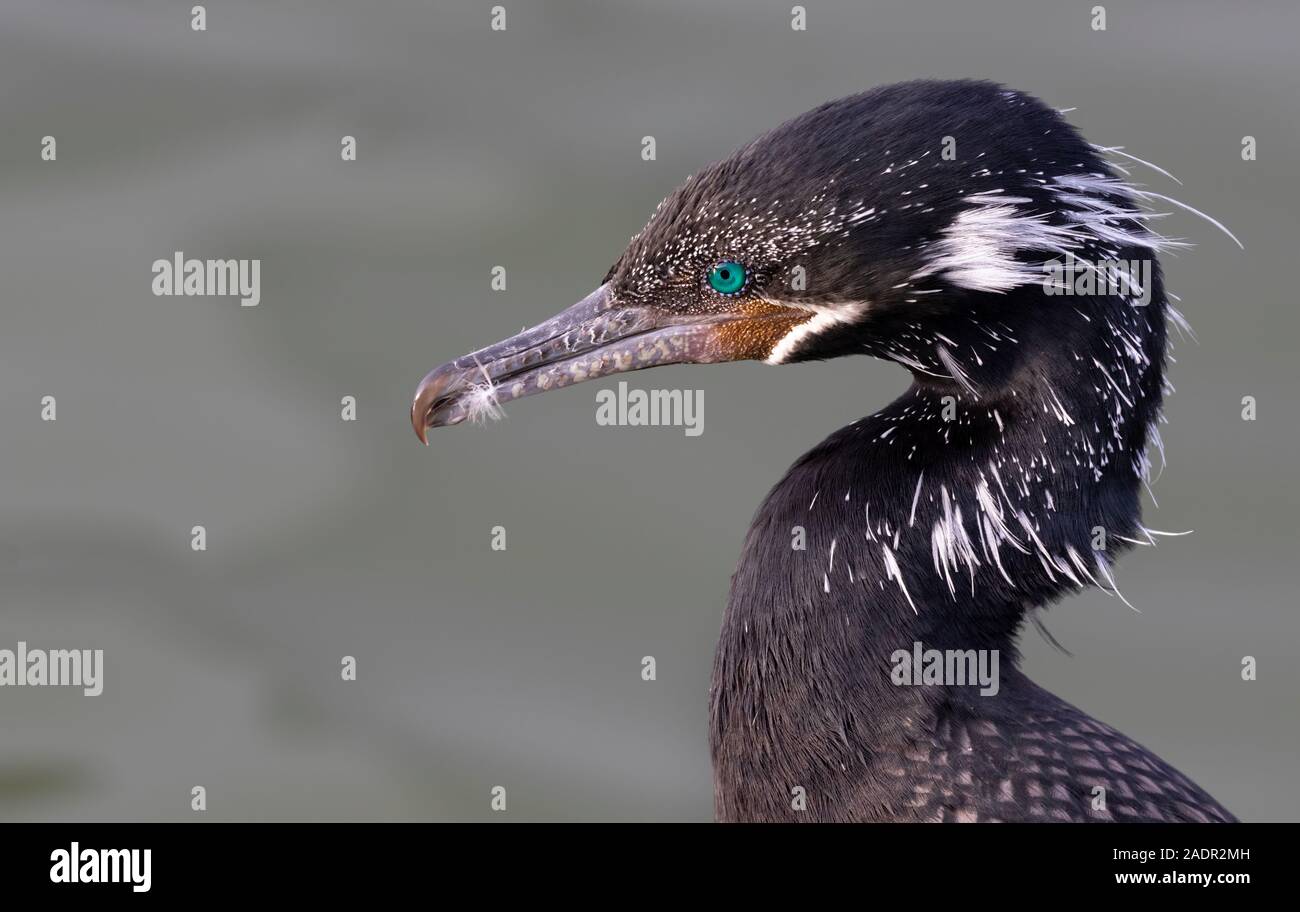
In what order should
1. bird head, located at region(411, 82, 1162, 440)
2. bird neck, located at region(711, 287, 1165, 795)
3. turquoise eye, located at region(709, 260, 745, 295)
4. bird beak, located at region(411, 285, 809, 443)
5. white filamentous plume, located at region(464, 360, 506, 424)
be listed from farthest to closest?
1. white filamentous plume, located at region(464, 360, 506, 424)
2. bird beak, located at region(411, 285, 809, 443)
3. turquoise eye, located at region(709, 260, 745, 295)
4. bird neck, located at region(711, 287, 1165, 795)
5. bird head, located at region(411, 82, 1162, 440)

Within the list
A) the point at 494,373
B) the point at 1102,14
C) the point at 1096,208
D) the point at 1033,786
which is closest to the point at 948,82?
the point at 1096,208

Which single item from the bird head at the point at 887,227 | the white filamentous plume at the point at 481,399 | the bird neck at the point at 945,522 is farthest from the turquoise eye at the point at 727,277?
the white filamentous plume at the point at 481,399

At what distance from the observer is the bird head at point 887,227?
396 centimetres

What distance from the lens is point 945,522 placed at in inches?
166

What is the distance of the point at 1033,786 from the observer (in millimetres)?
4215

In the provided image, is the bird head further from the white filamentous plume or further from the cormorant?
the white filamentous plume

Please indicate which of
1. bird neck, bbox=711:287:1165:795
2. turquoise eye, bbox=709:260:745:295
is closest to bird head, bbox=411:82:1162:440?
turquoise eye, bbox=709:260:745:295

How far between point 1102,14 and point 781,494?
203 inches

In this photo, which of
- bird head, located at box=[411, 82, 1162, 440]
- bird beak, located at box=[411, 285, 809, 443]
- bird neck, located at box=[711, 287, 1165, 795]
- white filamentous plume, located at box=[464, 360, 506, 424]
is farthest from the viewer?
white filamentous plume, located at box=[464, 360, 506, 424]

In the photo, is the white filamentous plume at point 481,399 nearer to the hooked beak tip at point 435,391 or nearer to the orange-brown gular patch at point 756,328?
the hooked beak tip at point 435,391

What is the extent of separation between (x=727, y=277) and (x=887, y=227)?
50 centimetres

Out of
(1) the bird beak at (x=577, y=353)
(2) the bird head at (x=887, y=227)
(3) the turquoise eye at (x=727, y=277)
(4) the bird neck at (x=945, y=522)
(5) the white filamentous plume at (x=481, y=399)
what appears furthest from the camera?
(5) the white filamentous plume at (x=481, y=399)

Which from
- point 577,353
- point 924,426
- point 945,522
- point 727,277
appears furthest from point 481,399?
point 945,522

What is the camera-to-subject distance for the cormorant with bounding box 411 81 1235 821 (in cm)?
399
